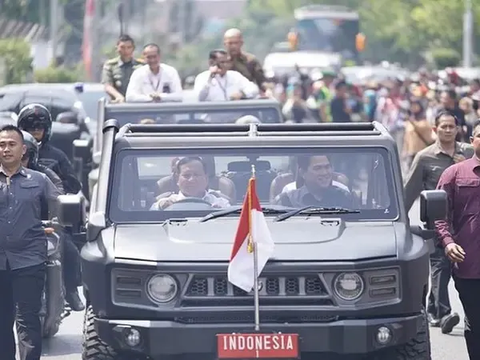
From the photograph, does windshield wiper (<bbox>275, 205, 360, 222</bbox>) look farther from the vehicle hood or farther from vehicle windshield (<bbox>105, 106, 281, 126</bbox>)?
vehicle windshield (<bbox>105, 106, 281, 126</bbox>)

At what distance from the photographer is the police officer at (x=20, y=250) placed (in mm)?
9727

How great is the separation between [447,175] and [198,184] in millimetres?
1600

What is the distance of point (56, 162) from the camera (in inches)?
→ 486

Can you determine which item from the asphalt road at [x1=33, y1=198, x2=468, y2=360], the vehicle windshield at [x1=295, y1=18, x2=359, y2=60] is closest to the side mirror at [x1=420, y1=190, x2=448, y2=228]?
the asphalt road at [x1=33, y1=198, x2=468, y2=360]

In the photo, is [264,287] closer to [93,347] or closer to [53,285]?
[93,347]

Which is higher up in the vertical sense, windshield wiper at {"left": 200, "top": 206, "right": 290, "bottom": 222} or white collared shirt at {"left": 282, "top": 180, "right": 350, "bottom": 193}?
white collared shirt at {"left": 282, "top": 180, "right": 350, "bottom": 193}

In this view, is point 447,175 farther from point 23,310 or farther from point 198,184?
point 23,310

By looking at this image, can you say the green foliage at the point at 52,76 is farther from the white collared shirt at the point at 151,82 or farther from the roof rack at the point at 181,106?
the roof rack at the point at 181,106

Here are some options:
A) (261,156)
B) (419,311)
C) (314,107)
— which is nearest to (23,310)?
(261,156)

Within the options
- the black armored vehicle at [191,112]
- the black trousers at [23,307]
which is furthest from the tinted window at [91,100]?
the black trousers at [23,307]

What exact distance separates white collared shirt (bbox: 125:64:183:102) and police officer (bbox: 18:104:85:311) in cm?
460

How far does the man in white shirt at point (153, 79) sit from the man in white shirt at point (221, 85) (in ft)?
0.93

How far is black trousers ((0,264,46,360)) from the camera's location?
9.74m

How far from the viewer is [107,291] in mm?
8859
